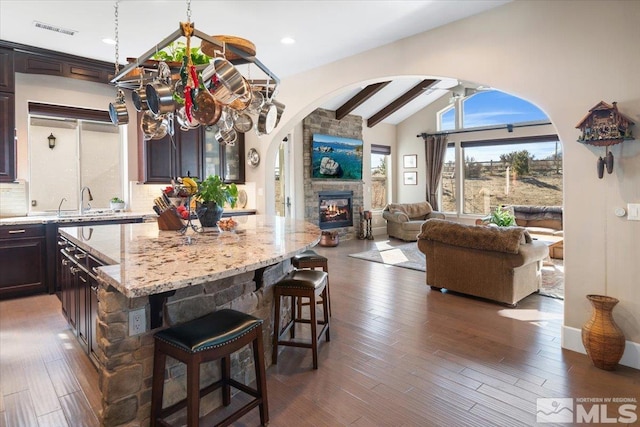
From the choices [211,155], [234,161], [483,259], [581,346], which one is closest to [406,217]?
[234,161]

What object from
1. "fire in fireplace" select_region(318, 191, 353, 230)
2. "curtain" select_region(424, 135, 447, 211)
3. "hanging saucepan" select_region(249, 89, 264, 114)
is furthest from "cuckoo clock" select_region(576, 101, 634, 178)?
"curtain" select_region(424, 135, 447, 211)

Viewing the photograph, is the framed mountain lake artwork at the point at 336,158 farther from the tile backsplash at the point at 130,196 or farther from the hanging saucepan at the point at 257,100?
the hanging saucepan at the point at 257,100

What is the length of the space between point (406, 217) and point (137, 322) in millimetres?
7511

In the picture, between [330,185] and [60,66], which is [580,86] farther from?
[330,185]

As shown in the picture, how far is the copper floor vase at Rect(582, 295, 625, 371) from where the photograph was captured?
2574mm

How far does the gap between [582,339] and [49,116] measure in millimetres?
6458

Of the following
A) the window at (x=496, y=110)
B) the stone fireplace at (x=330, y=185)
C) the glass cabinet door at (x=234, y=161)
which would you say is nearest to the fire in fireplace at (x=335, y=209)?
the stone fireplace at (x=330, y=185)

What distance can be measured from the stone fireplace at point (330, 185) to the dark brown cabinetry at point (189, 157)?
6.20ft

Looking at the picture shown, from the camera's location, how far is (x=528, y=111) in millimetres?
8305

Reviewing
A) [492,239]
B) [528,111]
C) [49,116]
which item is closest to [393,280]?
[492,239]

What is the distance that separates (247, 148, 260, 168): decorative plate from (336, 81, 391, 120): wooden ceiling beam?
2955mm

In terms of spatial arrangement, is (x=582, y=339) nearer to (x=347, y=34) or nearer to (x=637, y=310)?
(x=637, y=310)

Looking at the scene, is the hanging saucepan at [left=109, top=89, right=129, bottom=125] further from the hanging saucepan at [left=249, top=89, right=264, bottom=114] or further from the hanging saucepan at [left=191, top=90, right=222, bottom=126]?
the hanging saucepan at [left=249, top=89, right=264, bottom=114]

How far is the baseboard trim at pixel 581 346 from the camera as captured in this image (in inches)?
104
